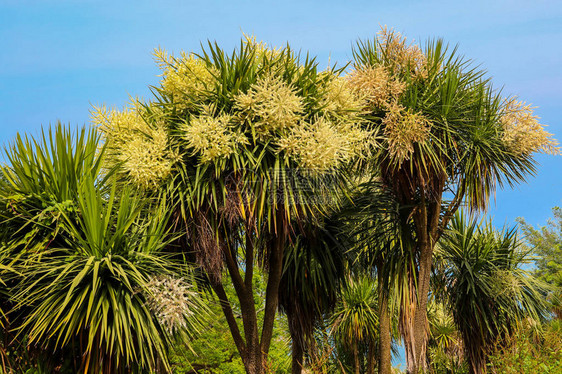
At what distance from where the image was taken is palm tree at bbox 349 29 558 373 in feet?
33.8

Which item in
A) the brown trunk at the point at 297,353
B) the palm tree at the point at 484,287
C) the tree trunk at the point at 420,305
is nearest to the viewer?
the tree trunk at the point at 420,305

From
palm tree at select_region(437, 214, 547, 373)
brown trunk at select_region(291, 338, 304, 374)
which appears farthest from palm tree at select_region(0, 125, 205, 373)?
palm tree at select_region(437, 214, 547, 373)

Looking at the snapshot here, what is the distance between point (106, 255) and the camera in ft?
24.8

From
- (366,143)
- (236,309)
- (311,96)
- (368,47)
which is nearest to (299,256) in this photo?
(366,143)

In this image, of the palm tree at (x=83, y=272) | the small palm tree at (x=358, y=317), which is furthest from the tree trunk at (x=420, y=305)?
the palm tree at (x=83, y=272)

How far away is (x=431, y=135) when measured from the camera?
33.0ft

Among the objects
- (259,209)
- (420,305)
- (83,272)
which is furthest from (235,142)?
(420,305)

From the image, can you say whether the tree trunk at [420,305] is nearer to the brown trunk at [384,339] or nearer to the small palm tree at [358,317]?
the brown trunk at [384,339]

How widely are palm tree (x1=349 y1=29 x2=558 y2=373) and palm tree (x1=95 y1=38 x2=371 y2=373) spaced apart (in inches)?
40.7

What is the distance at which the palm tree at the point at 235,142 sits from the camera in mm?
8602

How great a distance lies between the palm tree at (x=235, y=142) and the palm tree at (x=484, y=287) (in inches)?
207

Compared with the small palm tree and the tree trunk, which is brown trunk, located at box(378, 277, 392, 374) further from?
the small palm tree

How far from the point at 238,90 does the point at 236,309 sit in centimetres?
1110

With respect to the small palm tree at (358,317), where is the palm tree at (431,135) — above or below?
above
